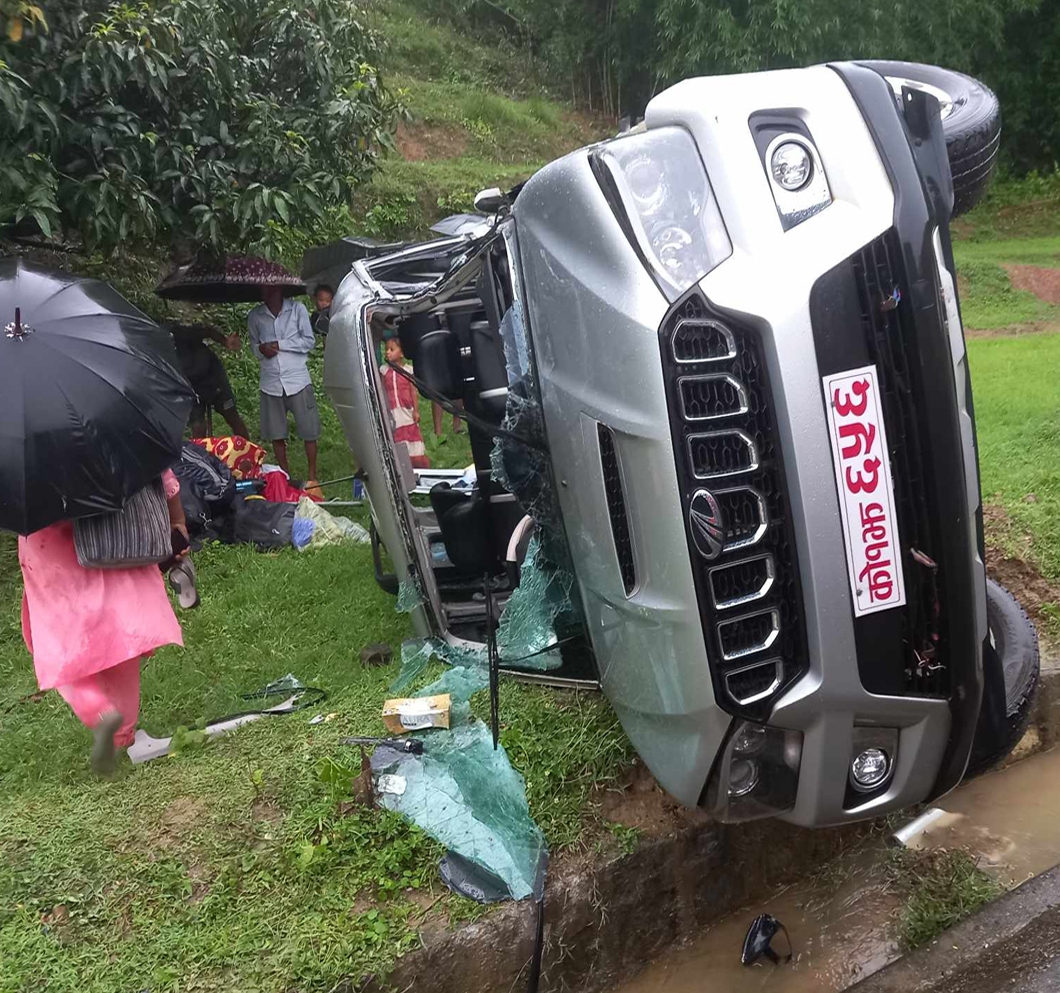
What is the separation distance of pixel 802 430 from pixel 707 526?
29cm

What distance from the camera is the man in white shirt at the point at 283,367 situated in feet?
22.8

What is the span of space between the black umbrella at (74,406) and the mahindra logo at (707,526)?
1.69m

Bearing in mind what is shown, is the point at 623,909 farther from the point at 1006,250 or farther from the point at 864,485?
the point at 1006,250

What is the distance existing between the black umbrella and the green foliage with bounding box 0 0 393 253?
2.36 metres

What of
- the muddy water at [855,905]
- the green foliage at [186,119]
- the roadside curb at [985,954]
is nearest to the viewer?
the roadside curb at [985,954]

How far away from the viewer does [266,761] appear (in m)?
2.98

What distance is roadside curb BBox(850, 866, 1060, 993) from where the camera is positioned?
242 cm

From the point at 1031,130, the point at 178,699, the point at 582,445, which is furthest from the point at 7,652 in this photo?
the point at 1031,130

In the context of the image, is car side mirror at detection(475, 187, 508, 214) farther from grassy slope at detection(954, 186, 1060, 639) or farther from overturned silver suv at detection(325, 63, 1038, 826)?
Result: grassy slope at detection(954, 186, 1060, 639)

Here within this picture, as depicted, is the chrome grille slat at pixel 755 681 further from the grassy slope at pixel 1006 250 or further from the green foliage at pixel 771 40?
the green foliage at pixel 771 40

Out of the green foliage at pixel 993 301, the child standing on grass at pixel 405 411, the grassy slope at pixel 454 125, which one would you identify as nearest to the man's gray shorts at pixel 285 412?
the child standing on grass at pixel 405 411

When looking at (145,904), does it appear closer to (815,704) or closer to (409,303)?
(815,704)

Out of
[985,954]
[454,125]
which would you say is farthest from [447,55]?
[985,954]

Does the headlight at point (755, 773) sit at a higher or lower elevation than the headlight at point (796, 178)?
lower
